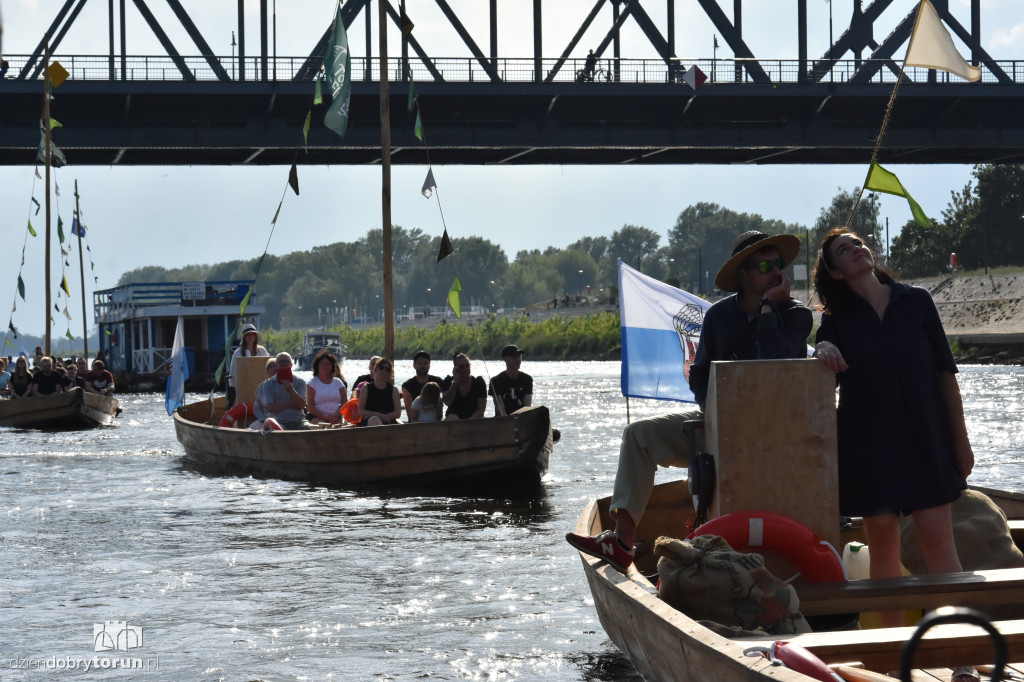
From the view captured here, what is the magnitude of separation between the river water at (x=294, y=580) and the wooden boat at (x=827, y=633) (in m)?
0.81

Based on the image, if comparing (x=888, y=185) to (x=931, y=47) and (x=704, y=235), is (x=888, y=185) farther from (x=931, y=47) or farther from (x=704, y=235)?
(x=704, y=235)

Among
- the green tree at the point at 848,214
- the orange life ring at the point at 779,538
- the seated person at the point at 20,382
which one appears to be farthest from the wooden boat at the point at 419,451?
the green tree at the point at 848,214

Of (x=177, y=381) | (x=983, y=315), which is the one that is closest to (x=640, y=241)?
(x=983, y=315)

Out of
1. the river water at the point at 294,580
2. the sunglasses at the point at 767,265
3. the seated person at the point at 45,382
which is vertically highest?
the sunglasses at the point at 767,265

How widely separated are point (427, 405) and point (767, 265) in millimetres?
8823

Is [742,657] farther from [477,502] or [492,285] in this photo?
[492,285]

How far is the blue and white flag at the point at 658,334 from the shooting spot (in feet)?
33.4

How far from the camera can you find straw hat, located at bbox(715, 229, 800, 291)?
5.44 m

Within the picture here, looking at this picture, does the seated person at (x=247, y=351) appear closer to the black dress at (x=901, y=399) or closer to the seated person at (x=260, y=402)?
the seated person at (x=260, y=402)

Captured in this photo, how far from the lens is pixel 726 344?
550cm

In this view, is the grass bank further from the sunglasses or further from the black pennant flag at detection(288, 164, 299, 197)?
the sunglasses

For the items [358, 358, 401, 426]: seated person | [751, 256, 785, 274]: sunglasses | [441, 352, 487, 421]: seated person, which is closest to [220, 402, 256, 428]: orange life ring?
[358, 358, 401, 426]: seated person

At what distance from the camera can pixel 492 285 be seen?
597ft

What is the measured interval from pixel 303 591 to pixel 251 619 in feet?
2.85
